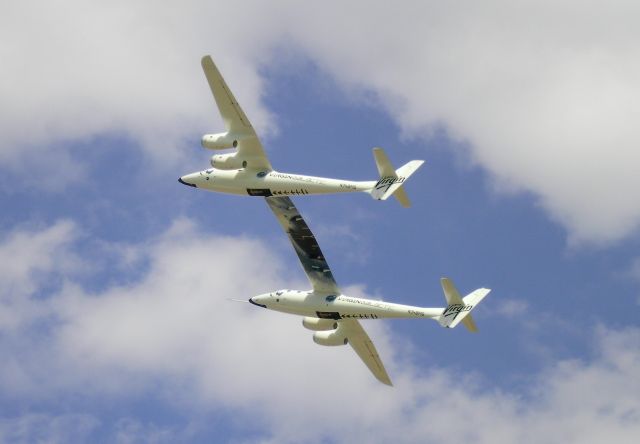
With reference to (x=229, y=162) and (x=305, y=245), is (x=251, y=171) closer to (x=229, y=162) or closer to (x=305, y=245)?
(x=229, y=162)

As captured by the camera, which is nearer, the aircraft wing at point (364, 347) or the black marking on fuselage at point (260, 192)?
the black marking on fuselage at point (260, 192)

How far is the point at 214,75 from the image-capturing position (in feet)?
405

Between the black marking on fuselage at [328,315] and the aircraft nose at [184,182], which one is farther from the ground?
the aircraft nose at [184,182]

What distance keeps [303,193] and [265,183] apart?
3.33 meters

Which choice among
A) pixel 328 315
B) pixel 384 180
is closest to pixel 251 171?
A: pixel 384 180

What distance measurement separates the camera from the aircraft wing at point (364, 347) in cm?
13588

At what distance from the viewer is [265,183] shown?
4958 inches

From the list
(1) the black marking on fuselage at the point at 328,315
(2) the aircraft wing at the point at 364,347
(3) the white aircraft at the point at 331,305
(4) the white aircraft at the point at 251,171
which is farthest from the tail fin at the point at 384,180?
(2) the aircraft wing at the point at 364,347

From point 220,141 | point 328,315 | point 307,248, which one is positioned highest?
point 220,141

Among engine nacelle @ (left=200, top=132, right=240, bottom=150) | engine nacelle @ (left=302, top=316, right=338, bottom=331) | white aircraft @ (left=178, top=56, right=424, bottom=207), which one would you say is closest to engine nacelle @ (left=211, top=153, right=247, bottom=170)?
white aircraft @ (left=178, top=56, right=424, bottom=207)

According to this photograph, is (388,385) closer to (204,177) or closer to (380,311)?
(380,311)

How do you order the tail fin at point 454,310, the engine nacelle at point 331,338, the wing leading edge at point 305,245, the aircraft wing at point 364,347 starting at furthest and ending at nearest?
the engine nacelle at point 331,338, the aircraft wing at point 364,347, the wing leading edge at point 305,245, the tail fin at point 454,310

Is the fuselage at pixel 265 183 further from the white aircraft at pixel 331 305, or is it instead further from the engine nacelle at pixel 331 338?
the engine nacelle at pixel 331 338

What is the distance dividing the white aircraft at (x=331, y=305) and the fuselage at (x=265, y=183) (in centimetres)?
330
